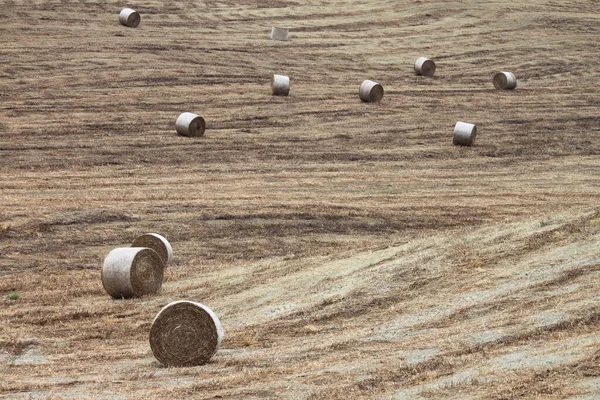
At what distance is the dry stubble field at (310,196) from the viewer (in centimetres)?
1394

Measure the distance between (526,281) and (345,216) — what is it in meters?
7.81

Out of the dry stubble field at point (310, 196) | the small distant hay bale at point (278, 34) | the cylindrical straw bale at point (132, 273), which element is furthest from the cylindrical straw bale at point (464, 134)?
the cylindrical straw bale at point (132, 273)

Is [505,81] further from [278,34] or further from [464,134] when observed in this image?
[278,34]

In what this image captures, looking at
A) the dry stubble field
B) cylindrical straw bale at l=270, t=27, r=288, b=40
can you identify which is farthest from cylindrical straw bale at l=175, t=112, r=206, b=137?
cylindrical straw bale at l=270, t=27, r=288, b=40

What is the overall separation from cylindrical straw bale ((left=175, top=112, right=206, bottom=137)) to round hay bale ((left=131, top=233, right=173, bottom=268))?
10282 millimetres

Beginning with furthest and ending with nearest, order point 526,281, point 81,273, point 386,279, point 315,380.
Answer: point 81,273 < point 386,279 < point 526,281 < point 315,380

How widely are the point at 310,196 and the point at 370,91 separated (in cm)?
989

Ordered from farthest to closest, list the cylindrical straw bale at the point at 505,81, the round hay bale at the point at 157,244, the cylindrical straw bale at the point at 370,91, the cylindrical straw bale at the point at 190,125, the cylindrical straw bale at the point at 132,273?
the cylindrical straw bale at the point at 505,81, the cylindrical straw bale at the point at 370,91, the cylindrical straw bale at the point at 190,125, the round hay bale at the point at 157,244, the cylindrical straw bale at the point at 132,273

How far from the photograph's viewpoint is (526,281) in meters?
16.9

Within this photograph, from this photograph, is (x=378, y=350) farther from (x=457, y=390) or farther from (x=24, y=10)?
(x=24, y=10)

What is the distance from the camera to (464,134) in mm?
31172

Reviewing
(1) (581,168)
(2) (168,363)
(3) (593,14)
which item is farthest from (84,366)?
(3) (593,14)

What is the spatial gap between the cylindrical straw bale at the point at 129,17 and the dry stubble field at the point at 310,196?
36cm

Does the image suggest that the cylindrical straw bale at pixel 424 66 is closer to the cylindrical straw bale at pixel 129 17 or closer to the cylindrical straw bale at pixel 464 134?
the cylindrical straw bale at pixel 464 134
